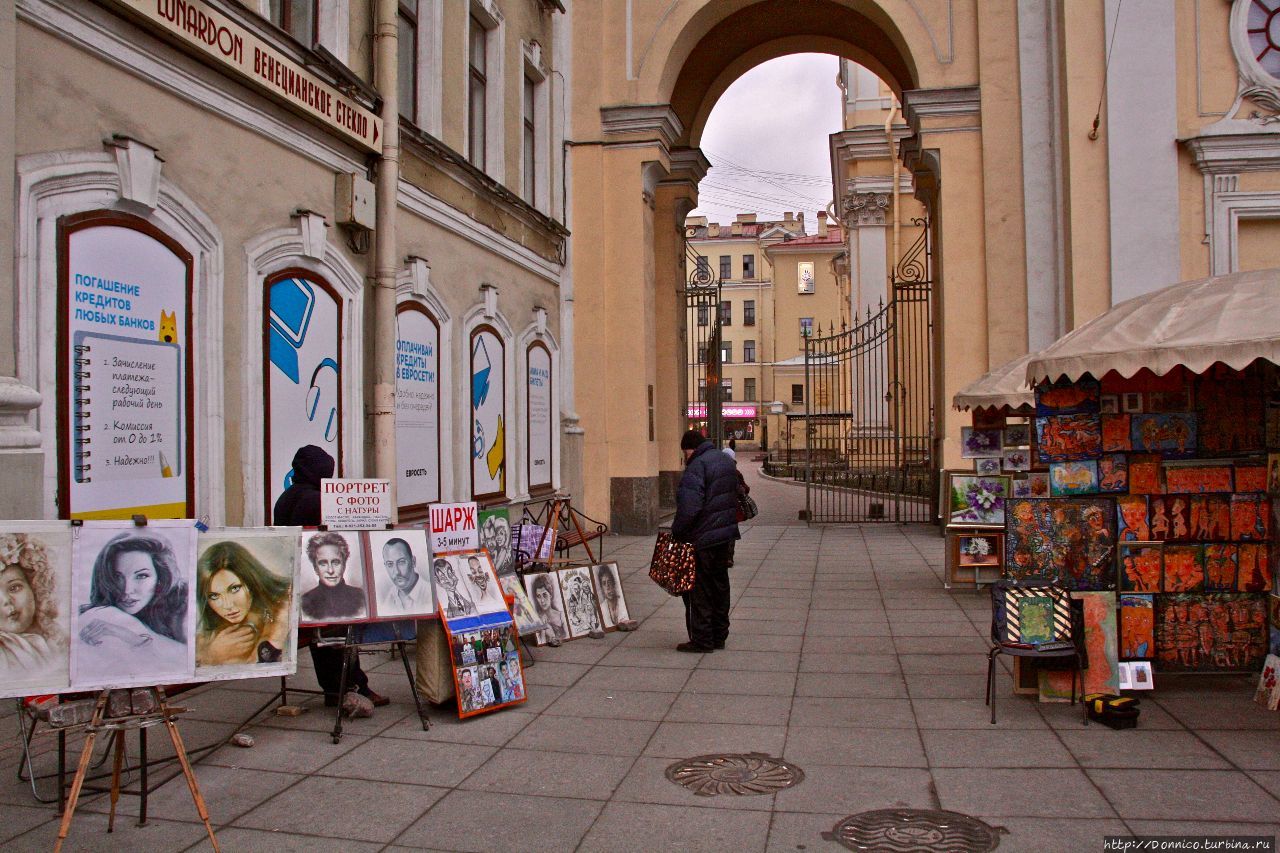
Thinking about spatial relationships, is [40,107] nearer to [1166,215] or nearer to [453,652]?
[453,652]

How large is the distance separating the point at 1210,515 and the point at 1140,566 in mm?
557

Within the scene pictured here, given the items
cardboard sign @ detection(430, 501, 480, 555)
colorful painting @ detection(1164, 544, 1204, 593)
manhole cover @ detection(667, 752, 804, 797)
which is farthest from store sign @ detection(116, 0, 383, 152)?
colorful painting @ detection(1164, 544, 1204, 593)

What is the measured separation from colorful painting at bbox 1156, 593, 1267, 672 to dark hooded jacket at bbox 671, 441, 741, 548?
3049 mm

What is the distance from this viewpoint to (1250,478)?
6992 mm

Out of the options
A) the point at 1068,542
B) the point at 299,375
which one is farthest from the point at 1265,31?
the point at 299,375

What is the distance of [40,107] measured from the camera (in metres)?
6.25

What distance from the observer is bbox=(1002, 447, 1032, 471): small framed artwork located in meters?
11.9

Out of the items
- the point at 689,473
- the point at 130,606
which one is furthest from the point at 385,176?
the point at 130,606

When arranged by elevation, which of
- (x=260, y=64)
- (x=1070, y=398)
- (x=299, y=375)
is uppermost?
(x=260, y=64)

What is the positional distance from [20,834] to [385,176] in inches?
266

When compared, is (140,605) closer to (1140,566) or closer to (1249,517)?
(1140,566)

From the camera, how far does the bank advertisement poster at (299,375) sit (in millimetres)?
8617

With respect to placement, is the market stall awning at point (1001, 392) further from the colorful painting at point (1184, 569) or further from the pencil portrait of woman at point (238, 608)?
the pencil portrait of woman at point (238, 608)

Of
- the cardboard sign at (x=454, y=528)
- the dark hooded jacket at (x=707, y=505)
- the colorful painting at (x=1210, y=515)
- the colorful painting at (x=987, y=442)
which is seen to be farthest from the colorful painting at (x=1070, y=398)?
the colorful painting at (x=987, y=442)
